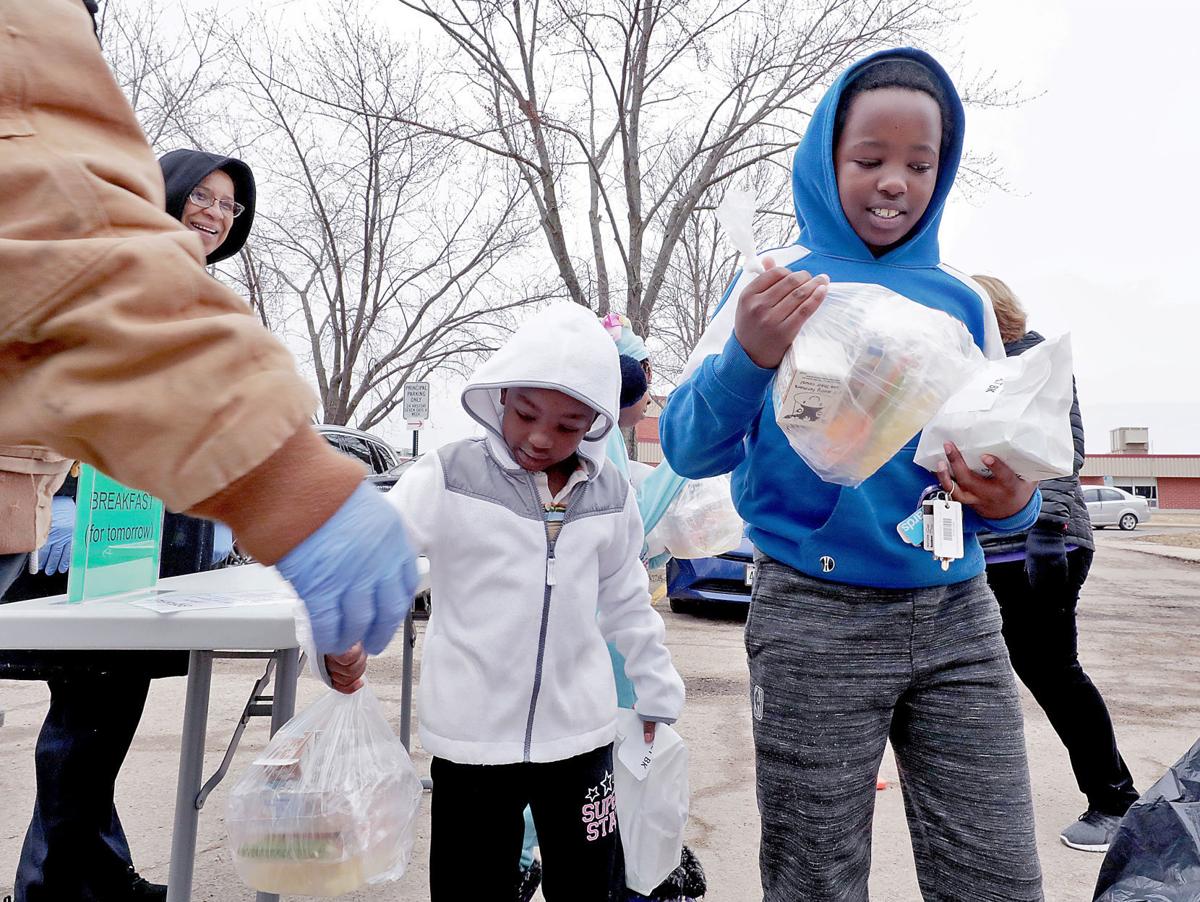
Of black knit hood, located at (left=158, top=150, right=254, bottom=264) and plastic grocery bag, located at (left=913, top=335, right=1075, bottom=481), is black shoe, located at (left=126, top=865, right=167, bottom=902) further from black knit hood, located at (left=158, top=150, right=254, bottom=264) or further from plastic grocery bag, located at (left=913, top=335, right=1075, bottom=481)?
plastic grocery bag, located at (left=913, top=335, right=1075, bottom=481)

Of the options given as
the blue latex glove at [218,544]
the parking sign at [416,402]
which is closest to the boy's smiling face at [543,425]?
the blue latex glove at [218,544]

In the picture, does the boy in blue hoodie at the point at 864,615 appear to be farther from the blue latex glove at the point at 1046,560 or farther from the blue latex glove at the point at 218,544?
the blue latex glove at the point at 218,544

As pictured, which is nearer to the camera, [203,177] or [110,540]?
[110,540]

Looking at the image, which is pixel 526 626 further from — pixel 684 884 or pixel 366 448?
pixel 366 448

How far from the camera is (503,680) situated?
169 cm

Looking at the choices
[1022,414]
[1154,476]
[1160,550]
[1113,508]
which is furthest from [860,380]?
[1154,476]

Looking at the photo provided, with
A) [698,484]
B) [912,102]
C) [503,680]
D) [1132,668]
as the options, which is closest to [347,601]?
[503,680]

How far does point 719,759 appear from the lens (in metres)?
3.62

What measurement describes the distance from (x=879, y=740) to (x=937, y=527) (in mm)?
404

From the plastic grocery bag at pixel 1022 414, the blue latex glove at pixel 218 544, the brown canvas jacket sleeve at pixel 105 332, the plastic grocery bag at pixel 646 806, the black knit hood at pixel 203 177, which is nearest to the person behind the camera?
the brown canvas jacket sleeve at pixel 105 332

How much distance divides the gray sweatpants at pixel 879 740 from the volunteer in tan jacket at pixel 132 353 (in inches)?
33.9

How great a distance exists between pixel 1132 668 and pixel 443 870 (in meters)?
5.83

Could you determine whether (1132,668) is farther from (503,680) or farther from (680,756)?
(503,680)

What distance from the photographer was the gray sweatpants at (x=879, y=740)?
1392 millimetres
